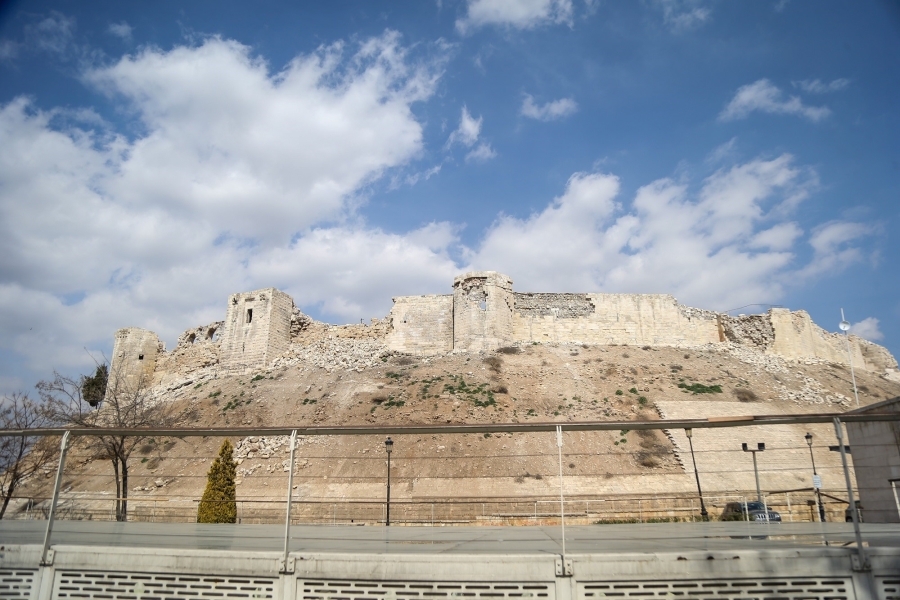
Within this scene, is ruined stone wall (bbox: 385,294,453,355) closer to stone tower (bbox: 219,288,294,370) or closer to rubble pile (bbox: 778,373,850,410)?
stone tower (bbox: 219,288,294,370)

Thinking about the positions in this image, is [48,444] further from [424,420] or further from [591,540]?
[591,540]

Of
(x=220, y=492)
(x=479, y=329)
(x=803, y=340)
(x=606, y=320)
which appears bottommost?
(x=220, y=492)

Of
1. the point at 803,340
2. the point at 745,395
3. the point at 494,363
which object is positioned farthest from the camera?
the point at 803,340

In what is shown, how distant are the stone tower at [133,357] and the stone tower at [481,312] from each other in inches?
956

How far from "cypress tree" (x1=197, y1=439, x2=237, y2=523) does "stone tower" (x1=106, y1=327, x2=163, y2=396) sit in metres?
29.4

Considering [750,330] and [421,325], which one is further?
[750,330]

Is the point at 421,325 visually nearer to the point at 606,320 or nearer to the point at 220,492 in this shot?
the point at 606,320

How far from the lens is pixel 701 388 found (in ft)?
99.4

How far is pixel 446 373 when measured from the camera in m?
31.5

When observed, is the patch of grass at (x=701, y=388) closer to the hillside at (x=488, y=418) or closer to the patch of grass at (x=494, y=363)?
the hillside at (x=488, y=418)

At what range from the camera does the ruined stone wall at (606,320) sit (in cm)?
3806

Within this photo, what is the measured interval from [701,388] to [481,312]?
13.8 metres

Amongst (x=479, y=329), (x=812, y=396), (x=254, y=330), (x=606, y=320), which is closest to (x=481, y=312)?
(x=479, y=329)

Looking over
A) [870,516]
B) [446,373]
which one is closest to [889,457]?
[870,516]
